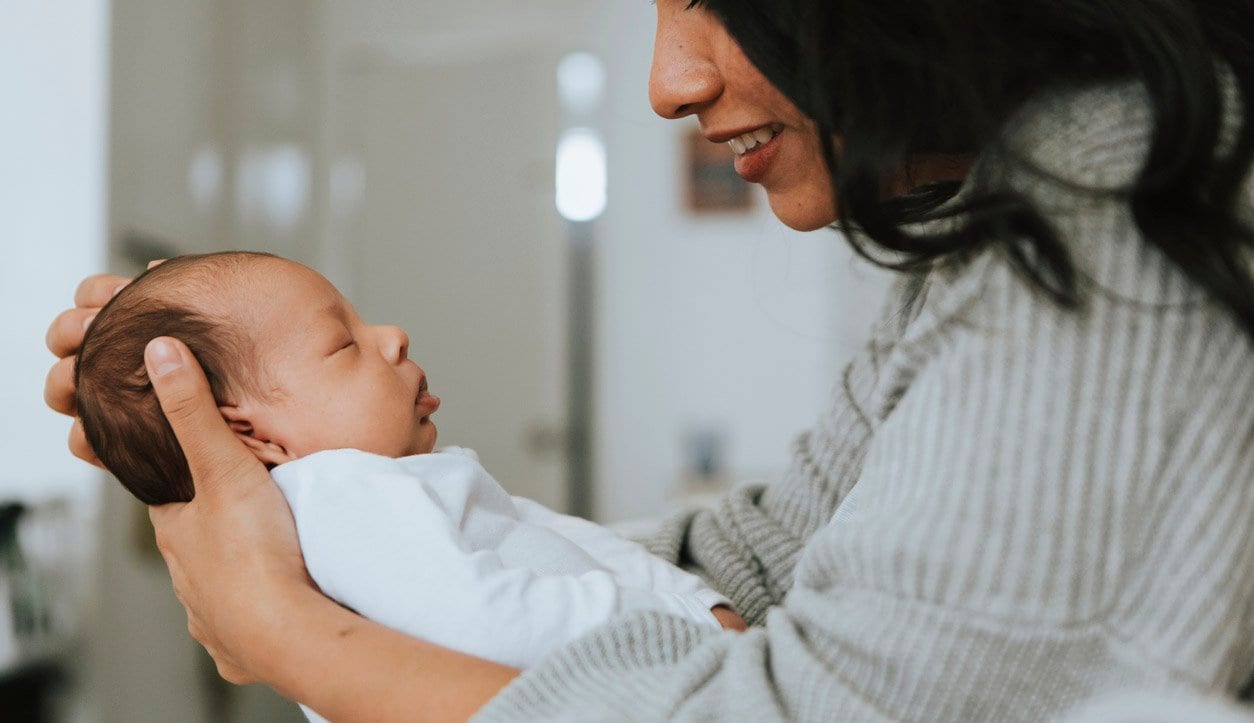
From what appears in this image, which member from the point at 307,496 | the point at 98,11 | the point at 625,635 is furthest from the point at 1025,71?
the point at 98,11

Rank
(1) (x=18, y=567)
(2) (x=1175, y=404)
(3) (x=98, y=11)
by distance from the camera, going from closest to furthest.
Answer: (2) (x=1175, y=404) < (1) (x=18, y=567) < (3) (x=98, y=11)

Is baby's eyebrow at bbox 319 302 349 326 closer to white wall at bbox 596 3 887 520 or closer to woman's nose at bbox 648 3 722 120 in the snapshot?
woman's nose at bbox 648 3 722 120

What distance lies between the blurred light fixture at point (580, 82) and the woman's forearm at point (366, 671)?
3767 millimetres

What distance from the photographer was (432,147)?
14.3ft

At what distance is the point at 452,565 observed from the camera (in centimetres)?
78

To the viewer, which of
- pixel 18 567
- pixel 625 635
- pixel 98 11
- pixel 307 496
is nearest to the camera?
pixel 625 635

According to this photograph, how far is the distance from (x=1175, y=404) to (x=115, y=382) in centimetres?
Result: 87

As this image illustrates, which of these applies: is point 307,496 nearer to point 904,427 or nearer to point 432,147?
point 904,427

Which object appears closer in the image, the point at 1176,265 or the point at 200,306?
the point at 1176,265

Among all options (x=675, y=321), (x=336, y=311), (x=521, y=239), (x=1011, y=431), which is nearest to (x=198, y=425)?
(x=336, y=311)

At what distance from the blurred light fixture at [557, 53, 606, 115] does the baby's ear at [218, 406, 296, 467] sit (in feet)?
11.6

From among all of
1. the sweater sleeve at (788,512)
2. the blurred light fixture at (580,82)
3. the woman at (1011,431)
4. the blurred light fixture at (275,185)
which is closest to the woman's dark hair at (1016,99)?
the woman at (1011,431)

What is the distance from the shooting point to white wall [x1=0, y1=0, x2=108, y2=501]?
2.33 meters

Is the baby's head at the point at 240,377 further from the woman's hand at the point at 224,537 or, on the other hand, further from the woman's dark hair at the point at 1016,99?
the woman's dark hair at the point at 1016,99
